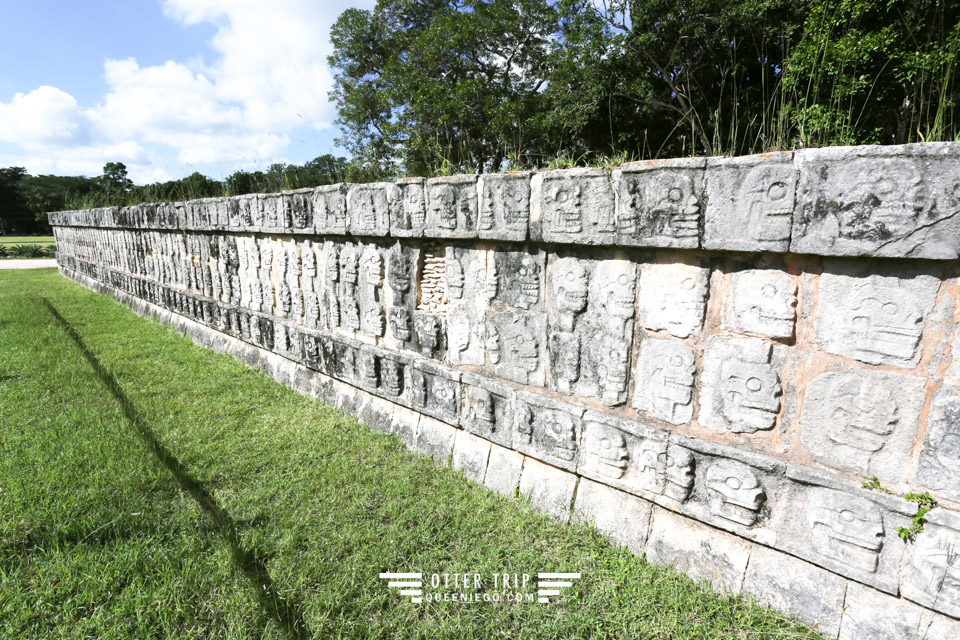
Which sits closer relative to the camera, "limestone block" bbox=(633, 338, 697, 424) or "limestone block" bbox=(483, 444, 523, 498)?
"limestone block" bbox=(633, 338, 697, 424)

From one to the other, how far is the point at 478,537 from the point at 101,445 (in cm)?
249

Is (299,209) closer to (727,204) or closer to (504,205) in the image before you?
(504,205)

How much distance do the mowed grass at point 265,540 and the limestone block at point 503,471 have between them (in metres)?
0.09

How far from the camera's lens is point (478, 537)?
7.79 feet

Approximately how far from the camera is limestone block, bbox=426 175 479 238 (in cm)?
273

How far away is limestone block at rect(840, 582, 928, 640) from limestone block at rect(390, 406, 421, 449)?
2333 millimetres

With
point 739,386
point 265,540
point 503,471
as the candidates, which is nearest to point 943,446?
point 739,386

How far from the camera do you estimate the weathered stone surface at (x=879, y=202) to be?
1469 mm

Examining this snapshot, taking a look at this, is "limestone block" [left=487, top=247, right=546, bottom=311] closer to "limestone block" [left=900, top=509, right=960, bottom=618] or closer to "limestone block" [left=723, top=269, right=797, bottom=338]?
"limestone block" [left=723, top=269, right=797, bottom=338]

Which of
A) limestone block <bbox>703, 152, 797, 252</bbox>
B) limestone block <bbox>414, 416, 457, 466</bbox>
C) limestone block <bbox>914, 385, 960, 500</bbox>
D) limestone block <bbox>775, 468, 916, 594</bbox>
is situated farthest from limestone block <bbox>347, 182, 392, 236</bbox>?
limestone block <bbox>914, 385, 960, 500</bbox>

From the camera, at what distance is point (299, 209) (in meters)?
4.09

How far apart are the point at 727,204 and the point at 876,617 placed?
1526 millimetres

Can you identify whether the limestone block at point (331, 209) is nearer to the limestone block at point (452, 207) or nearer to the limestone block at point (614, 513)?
the limestone block at point (452, 207)

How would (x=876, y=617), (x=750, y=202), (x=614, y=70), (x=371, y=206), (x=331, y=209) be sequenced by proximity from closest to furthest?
(x=876, y=617), (x=750, y=202), (x=371, y=206), (x=331, y=209), (x=614, y=70)
